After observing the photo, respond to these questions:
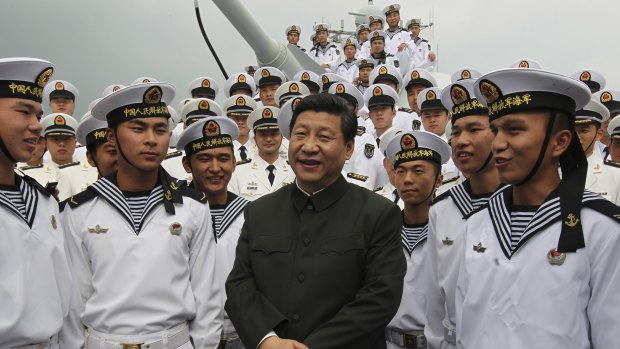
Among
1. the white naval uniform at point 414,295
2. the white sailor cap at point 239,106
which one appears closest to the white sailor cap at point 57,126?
the white sailor cap at point 239,106

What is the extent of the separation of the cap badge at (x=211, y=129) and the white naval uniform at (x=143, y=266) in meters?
0.92

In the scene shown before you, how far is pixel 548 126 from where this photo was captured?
2.18 meters

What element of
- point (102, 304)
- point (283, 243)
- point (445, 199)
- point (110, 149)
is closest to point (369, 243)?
point (283, 243)

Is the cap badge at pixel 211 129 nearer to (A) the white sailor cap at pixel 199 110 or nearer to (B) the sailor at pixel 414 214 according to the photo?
(B) the sailor at pixel 414 214

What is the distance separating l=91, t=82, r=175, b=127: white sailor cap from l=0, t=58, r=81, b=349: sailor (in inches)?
14.7

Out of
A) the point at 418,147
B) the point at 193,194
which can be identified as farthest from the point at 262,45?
the point at 193,194

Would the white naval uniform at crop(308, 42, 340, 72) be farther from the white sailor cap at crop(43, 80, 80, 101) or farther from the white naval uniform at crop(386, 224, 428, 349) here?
the white naval uniform at crop(386, 224, 428, 349)

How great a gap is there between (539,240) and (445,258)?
1.01 m

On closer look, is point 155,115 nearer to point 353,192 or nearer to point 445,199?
point 353,192

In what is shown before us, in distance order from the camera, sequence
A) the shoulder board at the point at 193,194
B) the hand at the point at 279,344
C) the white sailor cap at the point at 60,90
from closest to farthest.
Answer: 1. the hand at the point at 279,344
2. the shoulder board at the point at 193,194
3. the white sailor cap at the point at 60,90

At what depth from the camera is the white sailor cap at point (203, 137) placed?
3920mm

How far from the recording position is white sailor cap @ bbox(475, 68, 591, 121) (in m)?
2.17

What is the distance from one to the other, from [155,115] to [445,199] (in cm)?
177

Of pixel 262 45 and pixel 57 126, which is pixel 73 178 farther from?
pixel 262 45
